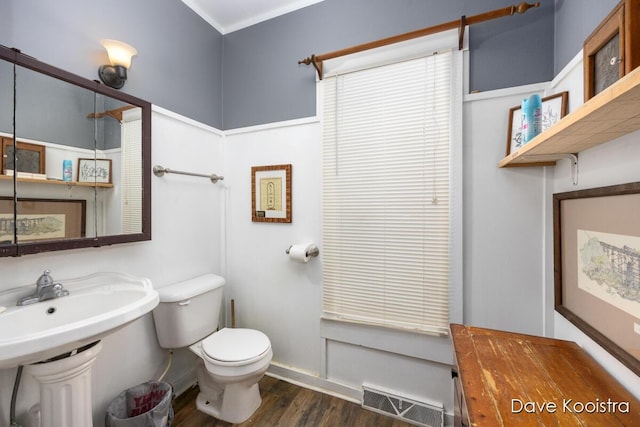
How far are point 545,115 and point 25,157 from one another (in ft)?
7.99

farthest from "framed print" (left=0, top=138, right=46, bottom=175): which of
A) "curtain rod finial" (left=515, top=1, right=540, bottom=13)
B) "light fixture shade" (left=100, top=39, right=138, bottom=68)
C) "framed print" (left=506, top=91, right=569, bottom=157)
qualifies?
"curtain rod finial" (left=515, top=1, right=540, bottom=13)

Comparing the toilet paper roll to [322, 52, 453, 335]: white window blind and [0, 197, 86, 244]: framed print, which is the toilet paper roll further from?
[0, 197, 86, 244]: framed print

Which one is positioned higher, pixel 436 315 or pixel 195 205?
pixel 195 205

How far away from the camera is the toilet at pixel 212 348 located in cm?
150

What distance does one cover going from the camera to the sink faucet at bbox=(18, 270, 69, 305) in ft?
3.71

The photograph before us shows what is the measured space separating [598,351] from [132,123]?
244cm

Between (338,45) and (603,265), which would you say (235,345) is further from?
(338,45)

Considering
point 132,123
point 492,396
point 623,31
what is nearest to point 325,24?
point 132,123

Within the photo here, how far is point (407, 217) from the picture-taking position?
1637 millimetres

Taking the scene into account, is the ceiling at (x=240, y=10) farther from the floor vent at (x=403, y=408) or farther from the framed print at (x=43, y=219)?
the floor vent at (x=403, y=408)

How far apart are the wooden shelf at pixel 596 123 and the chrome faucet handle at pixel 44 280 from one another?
201 centimetres

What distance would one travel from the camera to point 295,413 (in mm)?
1680

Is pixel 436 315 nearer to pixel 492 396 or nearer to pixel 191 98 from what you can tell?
pixel 492 396

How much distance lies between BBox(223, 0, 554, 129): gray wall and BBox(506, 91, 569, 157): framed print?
0.61ft
